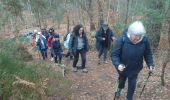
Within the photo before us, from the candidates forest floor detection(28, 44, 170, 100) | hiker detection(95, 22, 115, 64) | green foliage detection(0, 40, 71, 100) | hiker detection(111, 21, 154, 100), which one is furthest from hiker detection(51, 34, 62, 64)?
hiker detection(111, 21, 154, 100)

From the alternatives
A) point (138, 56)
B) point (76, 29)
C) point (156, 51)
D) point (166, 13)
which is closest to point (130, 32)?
point (138, 56)

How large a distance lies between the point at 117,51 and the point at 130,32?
0.55 m

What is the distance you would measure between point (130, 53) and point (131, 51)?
5cm

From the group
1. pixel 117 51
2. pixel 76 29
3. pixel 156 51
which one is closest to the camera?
pixel 117 51

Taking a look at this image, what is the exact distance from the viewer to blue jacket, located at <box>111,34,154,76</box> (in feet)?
21.8

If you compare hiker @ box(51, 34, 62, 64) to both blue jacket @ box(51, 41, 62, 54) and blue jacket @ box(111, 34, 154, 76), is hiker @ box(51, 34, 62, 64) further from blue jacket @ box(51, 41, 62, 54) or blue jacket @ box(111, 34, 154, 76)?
blue jacket @ box(111, 34, 154, 76)

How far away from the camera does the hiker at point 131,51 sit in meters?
6.42

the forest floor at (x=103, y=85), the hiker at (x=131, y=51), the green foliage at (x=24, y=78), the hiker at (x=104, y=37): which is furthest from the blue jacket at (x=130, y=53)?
the hiker at (x=104, y=37)

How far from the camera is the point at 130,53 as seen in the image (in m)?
6.72

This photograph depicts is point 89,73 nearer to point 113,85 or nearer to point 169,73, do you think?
point 113,85

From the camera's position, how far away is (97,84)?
9.89 meters

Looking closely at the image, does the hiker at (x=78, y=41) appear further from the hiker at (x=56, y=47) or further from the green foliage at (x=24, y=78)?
the hiker at (x=56, y=47)

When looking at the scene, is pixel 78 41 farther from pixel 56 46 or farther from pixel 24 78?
pixel 24 78

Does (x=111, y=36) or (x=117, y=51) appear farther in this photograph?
(x=111, y=36)
